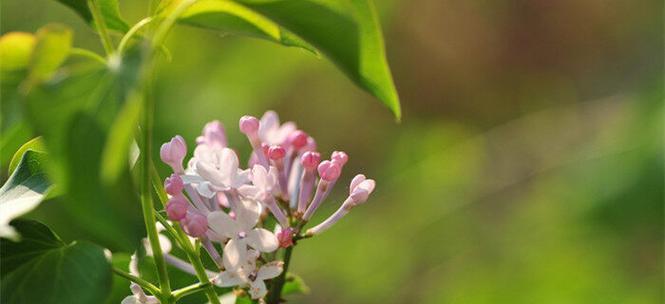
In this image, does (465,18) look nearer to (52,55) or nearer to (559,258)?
(559,258)

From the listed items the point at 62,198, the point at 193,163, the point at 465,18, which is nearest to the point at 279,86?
the point at 465,18

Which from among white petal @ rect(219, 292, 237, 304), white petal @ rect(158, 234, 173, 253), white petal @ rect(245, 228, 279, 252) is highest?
white petal @ rect(245, 228, 279, 252)

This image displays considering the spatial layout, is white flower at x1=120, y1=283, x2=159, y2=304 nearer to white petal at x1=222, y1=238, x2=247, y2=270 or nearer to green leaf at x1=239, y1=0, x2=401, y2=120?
white petal at x1=222, y1=238, x2=247, y2=270

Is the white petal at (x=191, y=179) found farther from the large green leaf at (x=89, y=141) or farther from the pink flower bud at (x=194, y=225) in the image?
the large green leaf at (x=89, y=141)

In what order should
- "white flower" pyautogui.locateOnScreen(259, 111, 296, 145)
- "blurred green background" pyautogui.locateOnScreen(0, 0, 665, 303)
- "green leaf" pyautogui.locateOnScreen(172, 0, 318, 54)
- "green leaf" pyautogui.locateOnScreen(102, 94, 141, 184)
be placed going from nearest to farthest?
"green leaf" pyautogui.locateOnScreen(102, 94, 141, 184), "green leaf" pyautogui.locateOnScreen(172, 0, 318, 54), "white flower" pyautogui.locateOnScreen(259, 111, 296, 145), "blurred green background" pyautogui.locateOnScreen(0, 0, 665, 303)

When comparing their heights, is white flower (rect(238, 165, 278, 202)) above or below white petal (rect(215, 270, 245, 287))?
above

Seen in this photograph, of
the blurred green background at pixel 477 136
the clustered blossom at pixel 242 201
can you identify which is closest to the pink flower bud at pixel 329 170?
the clustered blossom at pixel 242 201

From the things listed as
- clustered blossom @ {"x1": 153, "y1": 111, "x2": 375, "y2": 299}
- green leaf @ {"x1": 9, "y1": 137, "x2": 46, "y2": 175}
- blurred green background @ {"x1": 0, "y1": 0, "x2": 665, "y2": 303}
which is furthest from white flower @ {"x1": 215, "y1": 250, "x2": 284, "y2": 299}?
blurred green background @ {"x1": 0, "y1": 0, "x2": 665, "y2": 303}

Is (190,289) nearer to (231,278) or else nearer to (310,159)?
(231,278)
